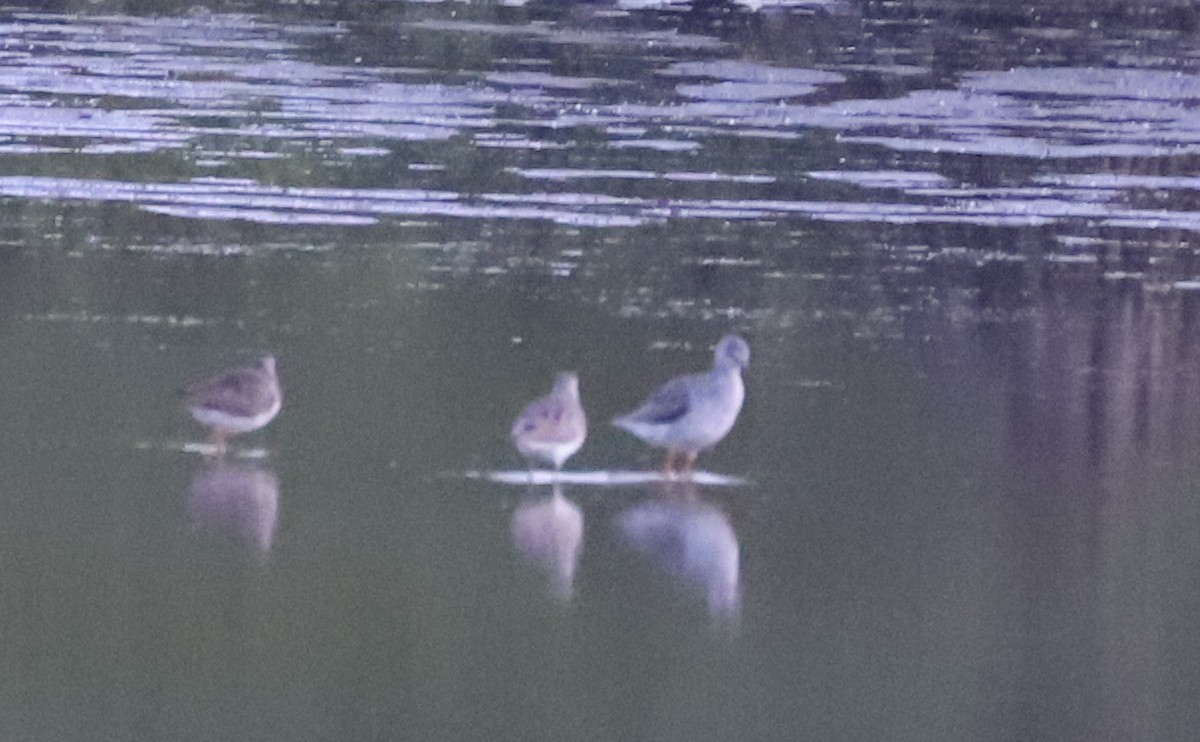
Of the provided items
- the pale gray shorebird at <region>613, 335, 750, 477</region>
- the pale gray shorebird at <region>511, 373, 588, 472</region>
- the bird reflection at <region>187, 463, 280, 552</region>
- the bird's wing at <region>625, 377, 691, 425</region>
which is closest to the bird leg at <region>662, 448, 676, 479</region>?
the pale gray shorebird at <region>613, 335, 750, 477</region>

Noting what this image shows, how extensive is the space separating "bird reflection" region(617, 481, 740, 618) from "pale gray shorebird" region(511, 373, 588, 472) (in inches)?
16.6

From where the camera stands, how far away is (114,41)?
105 feet

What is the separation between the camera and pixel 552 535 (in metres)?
9.66

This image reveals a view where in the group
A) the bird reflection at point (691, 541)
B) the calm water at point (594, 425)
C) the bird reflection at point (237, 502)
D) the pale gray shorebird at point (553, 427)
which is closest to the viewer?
the calm water at point (594, 425)

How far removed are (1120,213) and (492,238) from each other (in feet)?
14.5

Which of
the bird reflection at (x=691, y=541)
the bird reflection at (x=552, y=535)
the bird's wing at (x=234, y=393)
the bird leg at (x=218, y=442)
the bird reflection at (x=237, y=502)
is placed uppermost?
the bird's wing at (x=234, y=393)

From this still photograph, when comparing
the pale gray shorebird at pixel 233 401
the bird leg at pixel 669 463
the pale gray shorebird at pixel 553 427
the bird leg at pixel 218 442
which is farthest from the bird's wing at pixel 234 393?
the bird leg at pixel 669 463

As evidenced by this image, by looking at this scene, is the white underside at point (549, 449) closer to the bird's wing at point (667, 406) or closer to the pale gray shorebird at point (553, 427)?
the pale gray shorebird at point (553, 427)

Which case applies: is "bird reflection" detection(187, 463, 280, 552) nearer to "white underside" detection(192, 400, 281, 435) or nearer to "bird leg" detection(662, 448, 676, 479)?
"white underside" detection(192, 400, 281, 435)

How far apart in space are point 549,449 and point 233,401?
4.14 ft

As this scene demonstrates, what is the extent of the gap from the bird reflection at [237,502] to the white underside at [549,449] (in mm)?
936

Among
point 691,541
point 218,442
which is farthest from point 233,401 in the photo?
point 691,541

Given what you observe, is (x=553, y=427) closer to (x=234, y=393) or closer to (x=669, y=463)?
(x=669, y=463)

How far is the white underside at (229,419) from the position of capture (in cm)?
1073
